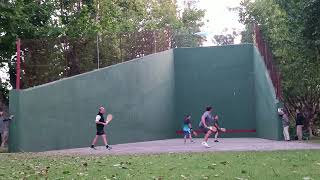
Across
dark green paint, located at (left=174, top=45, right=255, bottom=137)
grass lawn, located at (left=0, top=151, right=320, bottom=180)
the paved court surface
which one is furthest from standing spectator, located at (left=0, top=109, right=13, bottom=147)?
dark green paint, located at (left=174, top=45, right=255, bottom=137)

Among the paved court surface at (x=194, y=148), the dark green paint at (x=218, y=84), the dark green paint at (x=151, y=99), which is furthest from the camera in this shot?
the dark green paint at (x=218, y=84)

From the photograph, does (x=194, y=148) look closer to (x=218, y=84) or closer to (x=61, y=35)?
(x=61, y=35)

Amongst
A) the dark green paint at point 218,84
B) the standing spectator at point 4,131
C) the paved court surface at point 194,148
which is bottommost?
the paved court surface at point 194,148

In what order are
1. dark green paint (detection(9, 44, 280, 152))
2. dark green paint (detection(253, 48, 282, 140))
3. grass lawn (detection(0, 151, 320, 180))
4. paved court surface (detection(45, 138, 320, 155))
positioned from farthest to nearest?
dark green paint (detection(253, 48, 282, 140)), dark green paint (detection(9, 44, 280, 152)), paved court surface (detection(45, 138, 320, 155)), grass lawn (detection(0, 151, 320, 180))

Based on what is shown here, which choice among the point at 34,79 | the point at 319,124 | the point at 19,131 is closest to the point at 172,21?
the point at 319,124

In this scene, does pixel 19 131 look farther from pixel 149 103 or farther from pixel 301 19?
pixel 301 19

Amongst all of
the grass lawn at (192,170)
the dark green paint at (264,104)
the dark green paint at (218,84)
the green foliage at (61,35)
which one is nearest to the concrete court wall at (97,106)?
the dark green paint at (218,84)

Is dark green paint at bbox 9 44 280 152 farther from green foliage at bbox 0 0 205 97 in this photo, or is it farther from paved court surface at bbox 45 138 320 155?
paved court surface at bbox 45 138 320 155

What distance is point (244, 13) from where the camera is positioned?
44.1 metres

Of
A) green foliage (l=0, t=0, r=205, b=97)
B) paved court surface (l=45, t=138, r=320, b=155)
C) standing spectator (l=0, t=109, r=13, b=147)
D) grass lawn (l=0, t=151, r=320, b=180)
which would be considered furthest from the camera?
Answer: green foliage (l=0, t=0, r=205, b=97)

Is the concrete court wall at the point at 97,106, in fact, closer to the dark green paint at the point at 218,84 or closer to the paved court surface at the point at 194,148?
the dark green paint at the point at 218,84

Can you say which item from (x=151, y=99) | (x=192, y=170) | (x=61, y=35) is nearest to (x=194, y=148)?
(x=192, y=170)

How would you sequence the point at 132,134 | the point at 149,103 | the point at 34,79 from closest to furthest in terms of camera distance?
the point at 34,79 < the point at 132,134 < the point at 149,103

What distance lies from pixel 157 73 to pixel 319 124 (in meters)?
12.6
